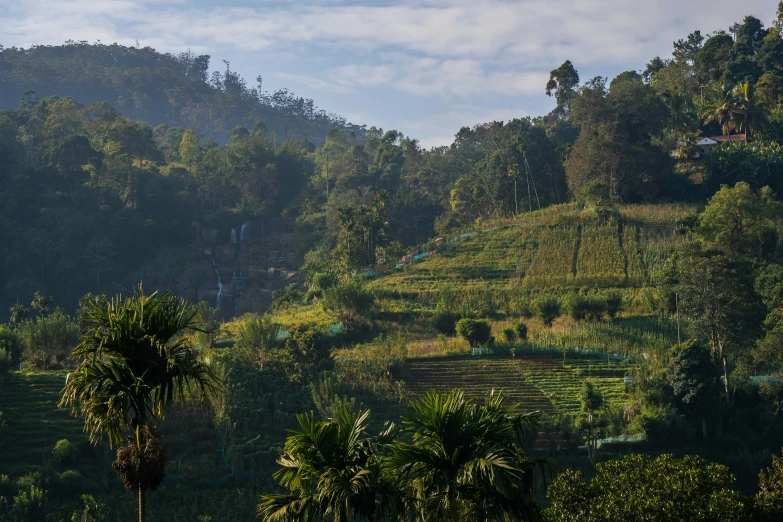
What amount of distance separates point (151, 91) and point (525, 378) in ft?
430

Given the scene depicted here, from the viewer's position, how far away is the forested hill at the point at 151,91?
144 metres

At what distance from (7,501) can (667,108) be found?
45.6 m

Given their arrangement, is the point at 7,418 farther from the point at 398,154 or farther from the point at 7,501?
the point at 398,154

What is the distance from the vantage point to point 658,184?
54.6 m

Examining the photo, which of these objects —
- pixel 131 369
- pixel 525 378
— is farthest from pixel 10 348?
pixel 131 369

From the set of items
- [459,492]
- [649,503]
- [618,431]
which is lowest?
[618,431]

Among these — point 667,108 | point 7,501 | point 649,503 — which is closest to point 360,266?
point 667,108

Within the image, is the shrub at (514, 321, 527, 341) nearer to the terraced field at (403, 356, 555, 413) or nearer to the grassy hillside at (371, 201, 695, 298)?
the terraced field at (403, 356, 555, 413)

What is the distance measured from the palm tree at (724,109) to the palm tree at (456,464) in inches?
2115

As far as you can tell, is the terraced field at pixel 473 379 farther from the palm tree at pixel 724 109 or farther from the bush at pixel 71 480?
the palm tree at pixel 724 109

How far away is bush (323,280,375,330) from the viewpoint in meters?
40.9

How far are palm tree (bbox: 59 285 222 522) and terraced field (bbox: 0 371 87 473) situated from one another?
1829 cm

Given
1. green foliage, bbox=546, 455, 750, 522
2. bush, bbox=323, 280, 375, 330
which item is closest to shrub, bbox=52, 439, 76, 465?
bush, bbox=323, 280, 375, 330

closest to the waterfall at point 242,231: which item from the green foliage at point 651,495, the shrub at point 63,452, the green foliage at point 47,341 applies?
the green foliage at point 47,341
